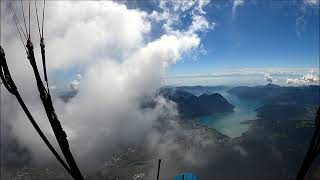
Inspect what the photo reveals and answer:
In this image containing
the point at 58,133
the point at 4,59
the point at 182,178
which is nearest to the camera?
the point at 4,59

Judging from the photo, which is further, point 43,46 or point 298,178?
point 43,46

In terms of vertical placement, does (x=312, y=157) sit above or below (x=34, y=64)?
below

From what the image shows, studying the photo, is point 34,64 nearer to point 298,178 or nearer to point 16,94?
point 16,94

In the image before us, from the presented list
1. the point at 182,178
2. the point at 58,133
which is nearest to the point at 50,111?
the point at 58,133

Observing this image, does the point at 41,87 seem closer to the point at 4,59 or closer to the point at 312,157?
the point at 4,59

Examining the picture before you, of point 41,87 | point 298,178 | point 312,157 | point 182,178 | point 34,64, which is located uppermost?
point 34,64

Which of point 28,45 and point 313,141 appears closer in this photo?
point 313,141

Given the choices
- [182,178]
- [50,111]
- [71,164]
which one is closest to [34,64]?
[50,111]

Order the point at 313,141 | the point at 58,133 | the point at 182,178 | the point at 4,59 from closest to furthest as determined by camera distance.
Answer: the point at 313,141 → the point at 4,59 → the point at 58,133 → the point at 182,178

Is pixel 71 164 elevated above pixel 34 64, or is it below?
below
